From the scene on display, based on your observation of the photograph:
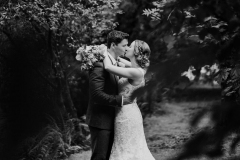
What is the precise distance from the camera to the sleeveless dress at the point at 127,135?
17.1 feet

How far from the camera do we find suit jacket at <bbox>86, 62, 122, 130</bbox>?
502 centimetres

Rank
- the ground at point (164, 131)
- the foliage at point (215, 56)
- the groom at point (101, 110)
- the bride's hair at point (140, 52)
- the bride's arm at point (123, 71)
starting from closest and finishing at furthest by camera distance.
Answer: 1. the foliage at point (215, 56)
2. the bride's arm at point (123, 71)
3. the groom at point (101, 110)
4. the bride's hair at point (140, 52)
5. the ground at point (164, 131)

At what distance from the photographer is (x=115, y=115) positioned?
5.26 metres

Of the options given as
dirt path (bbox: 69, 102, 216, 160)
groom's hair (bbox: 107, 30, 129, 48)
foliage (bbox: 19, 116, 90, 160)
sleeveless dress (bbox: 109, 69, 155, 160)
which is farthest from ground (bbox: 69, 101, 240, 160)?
groom's hair (bbox: 107, 30, 129, 48)

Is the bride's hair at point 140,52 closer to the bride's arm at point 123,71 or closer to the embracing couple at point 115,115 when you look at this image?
the embracing couple at point 115,115

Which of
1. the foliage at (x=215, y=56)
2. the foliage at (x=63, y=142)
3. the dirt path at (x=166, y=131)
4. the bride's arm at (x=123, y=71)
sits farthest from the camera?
the dirt path at (x=166, y=131)

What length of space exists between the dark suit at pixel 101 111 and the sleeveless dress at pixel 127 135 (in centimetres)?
7

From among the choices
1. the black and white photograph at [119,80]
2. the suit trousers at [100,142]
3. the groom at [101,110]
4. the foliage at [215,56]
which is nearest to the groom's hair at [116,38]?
the black and white photograph at [119,80]

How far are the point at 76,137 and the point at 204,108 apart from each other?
295 inches

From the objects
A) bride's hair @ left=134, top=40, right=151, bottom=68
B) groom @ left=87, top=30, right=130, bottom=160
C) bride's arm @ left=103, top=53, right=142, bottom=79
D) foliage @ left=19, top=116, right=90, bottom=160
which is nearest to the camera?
bride's arm @ left=103, top=53, right=142, bottom=79

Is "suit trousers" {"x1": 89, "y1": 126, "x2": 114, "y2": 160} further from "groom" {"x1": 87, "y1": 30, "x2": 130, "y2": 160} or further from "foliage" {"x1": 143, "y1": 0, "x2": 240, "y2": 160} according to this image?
"foliage" {"x1": 143, "y1": 0, "x2": 240, "y2": 160}

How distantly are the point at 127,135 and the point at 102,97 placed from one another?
21.8 inches

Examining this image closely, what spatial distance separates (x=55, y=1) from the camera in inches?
319

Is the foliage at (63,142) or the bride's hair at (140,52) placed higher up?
the bride's hair at (140,52)
